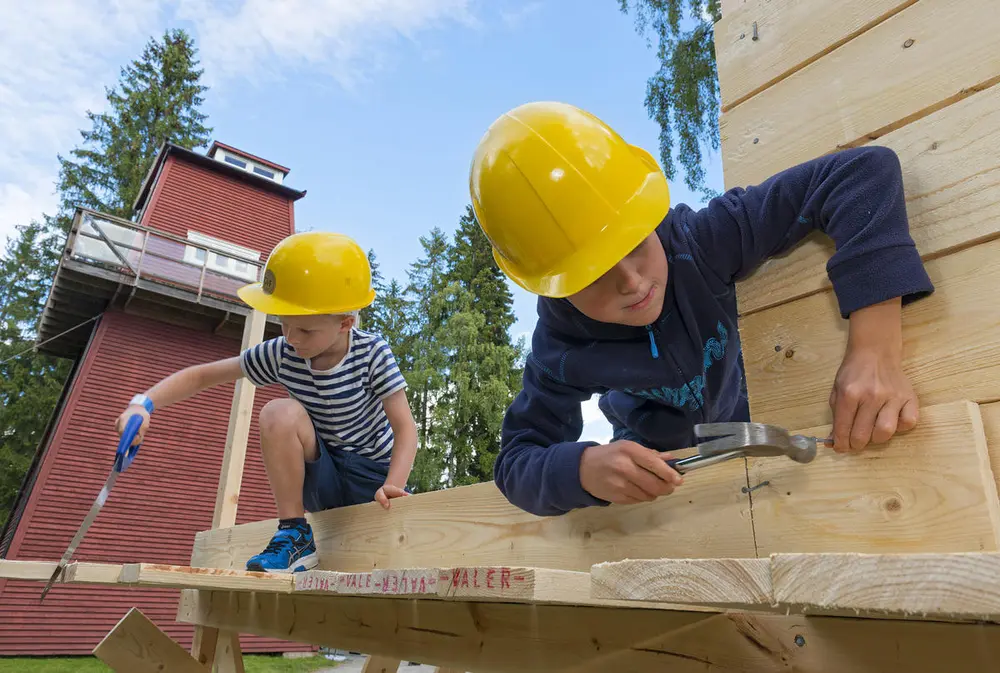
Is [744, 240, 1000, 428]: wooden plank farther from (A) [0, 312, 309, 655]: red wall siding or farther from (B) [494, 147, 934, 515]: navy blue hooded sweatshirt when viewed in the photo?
(A) [0, 312, 309, 655]: red wall siding

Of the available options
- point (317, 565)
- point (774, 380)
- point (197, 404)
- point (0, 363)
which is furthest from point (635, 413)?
point (0, 363)

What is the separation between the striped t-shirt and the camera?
2904mm

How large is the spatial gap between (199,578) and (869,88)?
201 cm

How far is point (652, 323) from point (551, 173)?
428 mm

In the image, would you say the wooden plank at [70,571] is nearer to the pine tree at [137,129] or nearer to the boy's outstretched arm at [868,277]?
the boy's outstretched arm at [868,277]

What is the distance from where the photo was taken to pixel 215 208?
15.8 meters

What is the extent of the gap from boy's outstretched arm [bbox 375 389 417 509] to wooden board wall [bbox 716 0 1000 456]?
1.60 meters

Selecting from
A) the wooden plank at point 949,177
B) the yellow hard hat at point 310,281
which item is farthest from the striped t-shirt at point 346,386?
the wooden plank at point 949,177

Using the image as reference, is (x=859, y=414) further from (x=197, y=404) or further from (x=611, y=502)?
(x=197, y=404)

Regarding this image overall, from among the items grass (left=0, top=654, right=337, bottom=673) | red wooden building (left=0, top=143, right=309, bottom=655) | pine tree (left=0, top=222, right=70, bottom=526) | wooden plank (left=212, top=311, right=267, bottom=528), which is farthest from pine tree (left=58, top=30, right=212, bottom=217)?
wooden plank (left=212, top=311, right=267, bottom=528)

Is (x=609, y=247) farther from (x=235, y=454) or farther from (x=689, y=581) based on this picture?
(x=235, y=454)

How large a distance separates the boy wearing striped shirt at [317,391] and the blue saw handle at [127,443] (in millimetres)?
29

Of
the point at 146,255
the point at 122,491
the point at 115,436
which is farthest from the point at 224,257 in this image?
the point at 122,491

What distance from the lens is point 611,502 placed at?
1.50 metres
